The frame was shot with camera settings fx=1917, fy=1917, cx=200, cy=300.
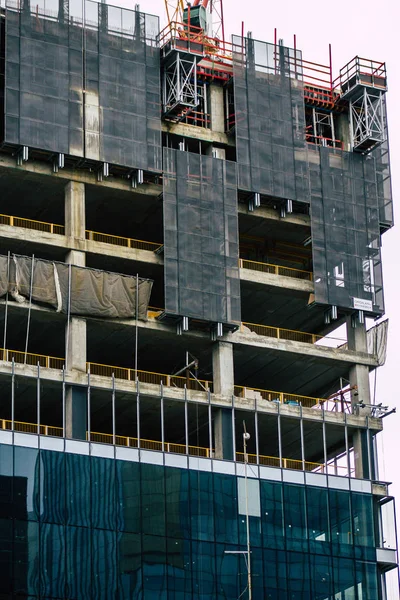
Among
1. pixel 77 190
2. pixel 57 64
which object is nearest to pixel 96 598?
pixel 77 190

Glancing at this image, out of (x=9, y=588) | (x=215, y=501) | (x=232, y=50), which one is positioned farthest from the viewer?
(x=232, y=50)

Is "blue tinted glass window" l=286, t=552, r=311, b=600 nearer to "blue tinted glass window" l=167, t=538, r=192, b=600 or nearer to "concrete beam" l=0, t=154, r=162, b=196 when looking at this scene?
"blue tinted glass window" l=167, t=538, r=192, b=600

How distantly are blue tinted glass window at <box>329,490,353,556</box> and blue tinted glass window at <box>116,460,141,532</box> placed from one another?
13169 millimetres

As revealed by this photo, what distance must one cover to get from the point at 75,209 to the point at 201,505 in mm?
19990

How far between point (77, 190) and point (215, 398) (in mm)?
15450

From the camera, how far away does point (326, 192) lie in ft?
412

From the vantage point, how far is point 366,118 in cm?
12738

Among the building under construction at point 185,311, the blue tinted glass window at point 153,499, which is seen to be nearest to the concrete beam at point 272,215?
the building under construction at point 185,311

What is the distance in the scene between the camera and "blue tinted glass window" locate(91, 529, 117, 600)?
108m

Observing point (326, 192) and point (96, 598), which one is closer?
point (96, 598)

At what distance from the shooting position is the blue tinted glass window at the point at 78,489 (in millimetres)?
109500

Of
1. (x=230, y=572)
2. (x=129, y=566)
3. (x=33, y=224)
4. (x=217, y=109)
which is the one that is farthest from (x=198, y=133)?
(x=129, y=566)

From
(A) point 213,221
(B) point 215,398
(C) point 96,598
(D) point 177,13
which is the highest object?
(D) point 177,13

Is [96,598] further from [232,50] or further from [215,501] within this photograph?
[232,50]
